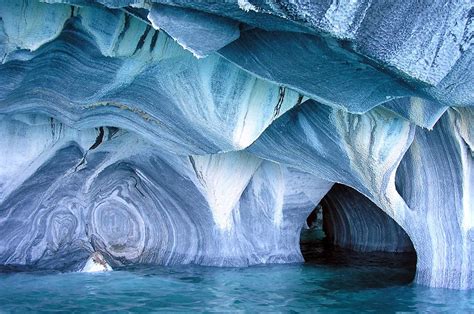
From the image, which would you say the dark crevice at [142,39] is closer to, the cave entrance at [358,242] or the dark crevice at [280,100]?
the dark crevice at [280,100]

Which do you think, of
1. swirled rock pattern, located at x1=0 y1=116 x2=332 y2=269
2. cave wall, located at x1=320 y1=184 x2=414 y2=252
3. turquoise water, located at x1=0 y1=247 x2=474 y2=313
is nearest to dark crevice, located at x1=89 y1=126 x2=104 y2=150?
swirled rock pattern, located at x1=0 y1=116 x2=332 y2=269

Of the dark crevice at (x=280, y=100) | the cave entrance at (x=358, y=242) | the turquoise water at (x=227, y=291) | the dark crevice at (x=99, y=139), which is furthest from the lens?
the cave entrance at (x=358, y=242)

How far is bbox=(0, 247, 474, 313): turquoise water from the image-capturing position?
540 cm

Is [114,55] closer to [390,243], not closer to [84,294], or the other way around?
[84,294]

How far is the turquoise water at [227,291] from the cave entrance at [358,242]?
40 cm

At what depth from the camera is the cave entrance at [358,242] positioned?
8258 mm

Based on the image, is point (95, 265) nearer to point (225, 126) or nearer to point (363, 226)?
point (225, 126)

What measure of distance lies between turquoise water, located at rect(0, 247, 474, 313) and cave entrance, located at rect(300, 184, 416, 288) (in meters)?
0.40

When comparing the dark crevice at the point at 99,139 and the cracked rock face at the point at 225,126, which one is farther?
the dark crevice at the point at 99,139

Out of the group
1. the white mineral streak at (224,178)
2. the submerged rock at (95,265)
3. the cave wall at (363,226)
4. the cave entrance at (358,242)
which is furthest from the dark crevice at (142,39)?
the cave wall at (363,226)

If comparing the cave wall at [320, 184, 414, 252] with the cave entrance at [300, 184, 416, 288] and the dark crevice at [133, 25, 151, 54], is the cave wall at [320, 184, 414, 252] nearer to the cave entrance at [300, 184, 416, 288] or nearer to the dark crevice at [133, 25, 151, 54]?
the cave entrance at [300, 184, 416, 288]

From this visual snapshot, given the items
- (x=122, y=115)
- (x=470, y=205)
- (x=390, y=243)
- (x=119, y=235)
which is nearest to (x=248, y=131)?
(x=122, y=115)

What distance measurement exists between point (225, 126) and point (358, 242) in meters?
5.40

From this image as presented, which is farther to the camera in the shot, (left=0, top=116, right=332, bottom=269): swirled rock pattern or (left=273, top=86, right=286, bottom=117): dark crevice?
(left=0, top=116, right=332, bottom=269): swirled rock pattern
